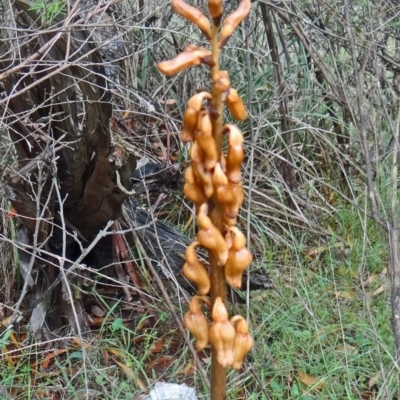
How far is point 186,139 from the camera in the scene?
986 millimetres

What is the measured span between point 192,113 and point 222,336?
0.37 metres

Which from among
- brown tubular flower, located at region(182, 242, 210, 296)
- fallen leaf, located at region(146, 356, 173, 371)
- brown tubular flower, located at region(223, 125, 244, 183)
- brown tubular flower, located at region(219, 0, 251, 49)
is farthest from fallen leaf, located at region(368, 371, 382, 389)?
brown tubular flower, located at region(219, 0, 251, 49)

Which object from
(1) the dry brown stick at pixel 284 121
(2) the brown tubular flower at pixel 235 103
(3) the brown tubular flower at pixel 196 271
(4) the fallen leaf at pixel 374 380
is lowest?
(4) the fallen leaf at pixel 374 380

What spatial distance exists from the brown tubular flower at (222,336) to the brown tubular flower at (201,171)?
191mm

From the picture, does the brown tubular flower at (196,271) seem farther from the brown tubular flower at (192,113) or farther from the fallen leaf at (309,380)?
the fallen leaf at (309,380)

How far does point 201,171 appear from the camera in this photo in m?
1.00

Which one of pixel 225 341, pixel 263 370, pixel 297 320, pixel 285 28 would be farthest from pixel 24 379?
pixel 285 28

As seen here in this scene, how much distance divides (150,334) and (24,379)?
21.3 inches

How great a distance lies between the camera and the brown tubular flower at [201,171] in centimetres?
99

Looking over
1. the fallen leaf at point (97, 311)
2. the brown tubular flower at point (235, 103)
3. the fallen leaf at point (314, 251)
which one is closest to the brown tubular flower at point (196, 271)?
the brown tubular flower at point (235, 103)

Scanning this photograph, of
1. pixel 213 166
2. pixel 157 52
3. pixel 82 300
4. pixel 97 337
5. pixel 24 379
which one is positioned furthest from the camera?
pixel 157 52

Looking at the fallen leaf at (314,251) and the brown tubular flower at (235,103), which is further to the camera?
the fallen leaf at (314,251)

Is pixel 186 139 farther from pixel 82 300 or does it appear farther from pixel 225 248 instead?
pixel 82 300

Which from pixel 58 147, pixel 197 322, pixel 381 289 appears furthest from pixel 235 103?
pixel 381 289
